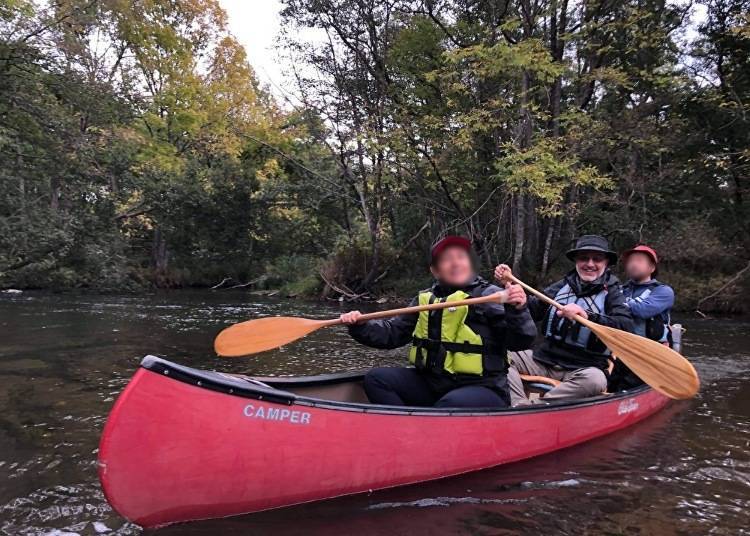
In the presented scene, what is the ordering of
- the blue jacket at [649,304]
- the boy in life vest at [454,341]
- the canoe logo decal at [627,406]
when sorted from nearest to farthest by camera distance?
1. the boy in life vest at [454,341]
2. the canoe logo decal at [627,406]
3. the blue jacket at [649,304]

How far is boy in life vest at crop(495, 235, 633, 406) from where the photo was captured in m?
4.23

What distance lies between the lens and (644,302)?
4.84m

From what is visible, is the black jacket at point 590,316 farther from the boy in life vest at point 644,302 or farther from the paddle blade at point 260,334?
the paddle blade at point 260,334

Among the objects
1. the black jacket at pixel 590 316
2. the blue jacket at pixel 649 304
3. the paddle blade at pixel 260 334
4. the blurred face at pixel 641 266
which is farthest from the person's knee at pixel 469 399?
the blurred face at pixel 641 266

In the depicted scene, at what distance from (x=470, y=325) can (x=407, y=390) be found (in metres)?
0.61

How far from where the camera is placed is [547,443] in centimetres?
395

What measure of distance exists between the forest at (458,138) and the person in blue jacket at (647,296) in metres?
5.72

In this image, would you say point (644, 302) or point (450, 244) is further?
point (644, 302)

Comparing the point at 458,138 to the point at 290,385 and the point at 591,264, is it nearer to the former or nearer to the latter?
the point at 591,264

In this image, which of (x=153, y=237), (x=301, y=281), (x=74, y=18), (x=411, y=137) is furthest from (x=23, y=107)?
(x=153, y=237)

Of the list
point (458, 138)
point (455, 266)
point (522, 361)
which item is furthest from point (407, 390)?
point (458, 138)

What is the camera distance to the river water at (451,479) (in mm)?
2854

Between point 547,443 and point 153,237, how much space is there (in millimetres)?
19677

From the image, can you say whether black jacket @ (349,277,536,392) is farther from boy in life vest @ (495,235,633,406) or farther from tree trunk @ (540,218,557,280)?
tree trunk @ (540,218,557,280)
